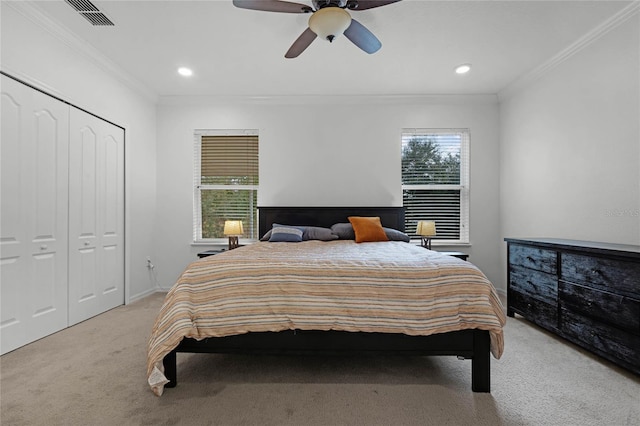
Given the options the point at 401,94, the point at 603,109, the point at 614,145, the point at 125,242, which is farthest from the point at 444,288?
the point at 125,242

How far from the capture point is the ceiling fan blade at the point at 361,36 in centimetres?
235

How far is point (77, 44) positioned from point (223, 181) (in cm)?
213

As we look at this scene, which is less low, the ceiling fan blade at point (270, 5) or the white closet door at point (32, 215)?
the ceiling fan blade at point (270, 5)

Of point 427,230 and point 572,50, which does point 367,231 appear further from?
point 572,50

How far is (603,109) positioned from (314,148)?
3040 mm

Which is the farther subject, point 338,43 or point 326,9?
point 338,43

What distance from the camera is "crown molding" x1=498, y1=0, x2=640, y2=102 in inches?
98.3

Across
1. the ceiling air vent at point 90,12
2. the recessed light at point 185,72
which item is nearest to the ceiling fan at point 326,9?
the ceiling air vent at point 90,12

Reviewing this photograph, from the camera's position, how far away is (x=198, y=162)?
4539mm

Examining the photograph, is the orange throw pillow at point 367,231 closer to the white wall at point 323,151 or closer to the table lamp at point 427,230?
the table lamp at point 427,230

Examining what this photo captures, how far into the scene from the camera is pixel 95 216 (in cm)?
333

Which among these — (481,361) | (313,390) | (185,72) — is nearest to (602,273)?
(481,361)

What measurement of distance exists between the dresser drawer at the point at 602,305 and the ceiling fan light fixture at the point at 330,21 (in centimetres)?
260

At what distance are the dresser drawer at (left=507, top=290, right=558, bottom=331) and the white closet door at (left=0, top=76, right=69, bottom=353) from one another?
14.1 feet
